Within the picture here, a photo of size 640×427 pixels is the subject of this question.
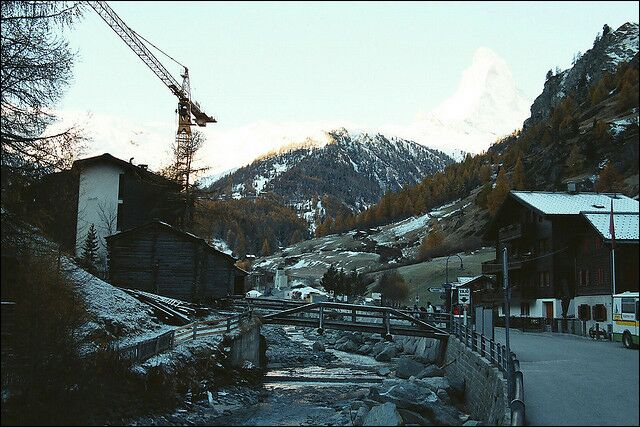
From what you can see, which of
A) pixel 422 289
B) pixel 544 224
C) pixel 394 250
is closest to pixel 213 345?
pixel 544 224

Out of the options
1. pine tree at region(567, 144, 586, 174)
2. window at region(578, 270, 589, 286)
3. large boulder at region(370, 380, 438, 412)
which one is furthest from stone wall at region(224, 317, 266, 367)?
pine tree at region(567, 144, 586, 174)

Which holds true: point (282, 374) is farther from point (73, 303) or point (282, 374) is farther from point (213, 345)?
point (73, 303)

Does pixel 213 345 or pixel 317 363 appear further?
pixel 317 363

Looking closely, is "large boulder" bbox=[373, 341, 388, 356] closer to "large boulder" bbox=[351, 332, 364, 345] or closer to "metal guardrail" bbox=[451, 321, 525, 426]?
"large boulder" bbox=[351, 332, 364, 345]

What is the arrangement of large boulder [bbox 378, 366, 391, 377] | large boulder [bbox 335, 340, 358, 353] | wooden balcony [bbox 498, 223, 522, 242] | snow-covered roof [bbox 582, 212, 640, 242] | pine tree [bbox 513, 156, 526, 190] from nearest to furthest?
snow-covered roof [bbox 582, 212, 640, 242], large boulder [bbox 378, 366, 391, 377], wooden balcony [bbox 498, 223, 522, 242], large boulder [bbox 335, 340, 358, 353], pine tree [bbox 513, 156, 526, 190]

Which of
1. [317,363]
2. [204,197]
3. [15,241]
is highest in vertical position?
[204,197]

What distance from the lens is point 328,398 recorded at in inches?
1208

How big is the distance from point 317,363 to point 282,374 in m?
8.09

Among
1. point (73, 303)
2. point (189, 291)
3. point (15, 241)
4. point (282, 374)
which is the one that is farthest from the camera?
point (189, 291)

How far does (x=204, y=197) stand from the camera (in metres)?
59.8

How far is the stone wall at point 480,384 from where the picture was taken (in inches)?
745

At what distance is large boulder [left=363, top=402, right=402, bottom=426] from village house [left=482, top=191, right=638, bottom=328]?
1588cm

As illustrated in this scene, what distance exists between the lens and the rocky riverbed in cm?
2122

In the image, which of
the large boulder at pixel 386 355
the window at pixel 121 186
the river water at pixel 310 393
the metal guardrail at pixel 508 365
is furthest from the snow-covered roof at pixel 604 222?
the window at pixel 121 186
